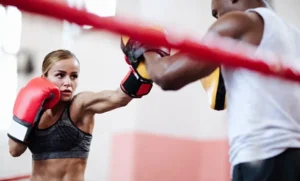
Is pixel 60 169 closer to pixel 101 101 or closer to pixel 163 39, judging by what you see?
pixel 101 101

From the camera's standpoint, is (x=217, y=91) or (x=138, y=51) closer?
(x=138, y=51)

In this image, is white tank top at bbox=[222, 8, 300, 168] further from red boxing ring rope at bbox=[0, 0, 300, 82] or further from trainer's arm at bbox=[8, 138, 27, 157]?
trainer's arm at bbox=[8, 138, 27, 157]

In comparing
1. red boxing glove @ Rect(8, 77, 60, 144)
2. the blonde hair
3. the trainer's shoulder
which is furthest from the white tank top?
the blonde hair

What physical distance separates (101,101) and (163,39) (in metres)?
1.11

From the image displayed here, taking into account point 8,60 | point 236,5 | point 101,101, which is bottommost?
point 101,101

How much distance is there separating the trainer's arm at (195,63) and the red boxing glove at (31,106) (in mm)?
878

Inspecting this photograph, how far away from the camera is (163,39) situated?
2.40ft

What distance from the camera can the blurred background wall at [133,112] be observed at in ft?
10.2

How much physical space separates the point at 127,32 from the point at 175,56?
9.9 inches

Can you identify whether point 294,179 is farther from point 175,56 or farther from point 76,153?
point 76,153

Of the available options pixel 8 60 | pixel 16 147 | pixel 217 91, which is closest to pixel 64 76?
pixel 16 147

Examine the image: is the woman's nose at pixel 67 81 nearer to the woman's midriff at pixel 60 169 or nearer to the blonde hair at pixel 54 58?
the blonde hair at pixel 54 58

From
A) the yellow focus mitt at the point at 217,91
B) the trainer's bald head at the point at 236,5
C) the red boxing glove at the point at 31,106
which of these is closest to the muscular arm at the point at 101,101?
the red boxing glove at the point at 31,106

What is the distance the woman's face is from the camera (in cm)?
185
